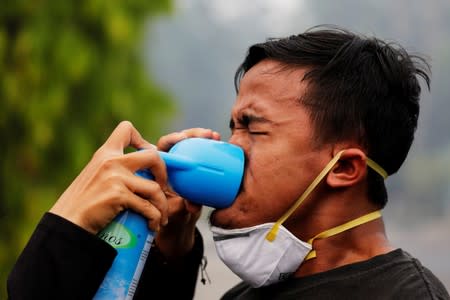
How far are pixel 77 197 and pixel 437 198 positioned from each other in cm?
1243

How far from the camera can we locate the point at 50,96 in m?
6.01

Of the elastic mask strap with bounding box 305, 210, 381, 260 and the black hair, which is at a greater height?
the black hair

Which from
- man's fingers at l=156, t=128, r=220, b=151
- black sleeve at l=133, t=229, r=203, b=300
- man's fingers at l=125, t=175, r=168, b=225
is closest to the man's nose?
man's fingers at l=156, t=128, r=220, b=151

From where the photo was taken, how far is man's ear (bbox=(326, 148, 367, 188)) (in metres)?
2.23

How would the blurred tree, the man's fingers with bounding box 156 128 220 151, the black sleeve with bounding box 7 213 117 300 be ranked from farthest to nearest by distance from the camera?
1. the blurred tree
2. the man's fingers with bounding box 156 128 220 151
3. the black sleeve with bounding box 7 213 117 300

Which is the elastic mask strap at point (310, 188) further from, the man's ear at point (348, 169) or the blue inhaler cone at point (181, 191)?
the blue inhaler cone at point (181, 191)

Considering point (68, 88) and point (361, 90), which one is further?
point (68, 88)

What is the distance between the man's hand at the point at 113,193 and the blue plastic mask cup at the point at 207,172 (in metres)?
0.07

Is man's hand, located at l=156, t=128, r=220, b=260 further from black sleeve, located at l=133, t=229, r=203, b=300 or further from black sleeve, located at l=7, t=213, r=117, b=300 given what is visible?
black sleeve, located at l=7, t=213, r=117, b=300

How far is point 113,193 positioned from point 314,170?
0.52 m

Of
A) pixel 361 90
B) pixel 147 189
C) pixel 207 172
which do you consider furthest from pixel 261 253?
pixel 361 90

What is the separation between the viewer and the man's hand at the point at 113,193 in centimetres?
209

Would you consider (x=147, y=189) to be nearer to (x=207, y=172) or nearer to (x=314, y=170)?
(x=207, y=172)

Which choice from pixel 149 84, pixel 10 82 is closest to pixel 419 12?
pixel 149 84
